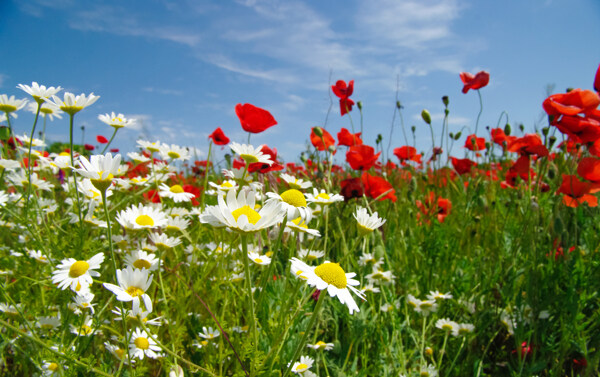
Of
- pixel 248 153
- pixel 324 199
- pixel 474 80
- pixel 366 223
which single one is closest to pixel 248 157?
pixel 248 153

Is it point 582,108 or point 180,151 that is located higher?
point 582,108

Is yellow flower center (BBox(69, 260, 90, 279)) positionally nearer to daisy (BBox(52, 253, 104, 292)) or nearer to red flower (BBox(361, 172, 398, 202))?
daisy (BBox(52, 253, 104, 292))

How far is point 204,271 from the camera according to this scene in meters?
1.27

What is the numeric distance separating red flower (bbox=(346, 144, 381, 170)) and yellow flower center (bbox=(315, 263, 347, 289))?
1100 mm

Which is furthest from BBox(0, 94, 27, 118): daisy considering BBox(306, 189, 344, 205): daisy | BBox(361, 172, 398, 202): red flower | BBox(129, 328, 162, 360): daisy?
BBox(361, 172, 398, 202): red flower

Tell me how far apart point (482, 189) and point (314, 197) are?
4.86 feet

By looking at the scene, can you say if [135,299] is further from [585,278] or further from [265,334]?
[585,278]

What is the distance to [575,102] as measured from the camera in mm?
1366

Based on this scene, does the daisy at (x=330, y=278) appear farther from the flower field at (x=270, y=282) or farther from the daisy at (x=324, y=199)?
the daisy at (x=324, y=199)

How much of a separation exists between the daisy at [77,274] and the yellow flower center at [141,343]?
222 millimetres

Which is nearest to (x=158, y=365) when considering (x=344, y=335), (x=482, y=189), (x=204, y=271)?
(x=204, y=271)

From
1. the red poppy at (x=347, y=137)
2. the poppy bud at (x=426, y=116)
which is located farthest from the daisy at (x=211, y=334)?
the poppy bud at (x=426, y=116)

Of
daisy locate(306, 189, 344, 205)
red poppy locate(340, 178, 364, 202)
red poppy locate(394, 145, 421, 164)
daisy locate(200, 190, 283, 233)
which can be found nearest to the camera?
daisy locate(200, 190, 283, 233)

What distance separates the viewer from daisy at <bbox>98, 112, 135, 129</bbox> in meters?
1.25
